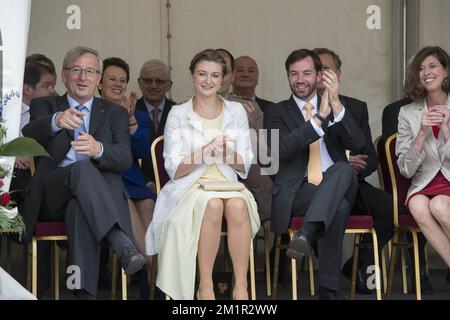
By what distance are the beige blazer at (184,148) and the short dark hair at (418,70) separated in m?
1.01

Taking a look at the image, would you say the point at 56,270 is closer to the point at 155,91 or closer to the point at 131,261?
the point at 131,261

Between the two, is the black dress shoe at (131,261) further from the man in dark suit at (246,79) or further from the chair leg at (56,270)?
the man in dark suit at (246,79)

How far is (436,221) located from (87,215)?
1941mm

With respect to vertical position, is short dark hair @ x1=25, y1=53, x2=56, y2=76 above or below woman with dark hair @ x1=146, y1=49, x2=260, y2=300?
above

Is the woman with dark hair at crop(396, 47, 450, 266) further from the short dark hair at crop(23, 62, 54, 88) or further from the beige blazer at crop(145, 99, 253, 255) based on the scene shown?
the short dark hair at crop(23, 62, 54, 88)

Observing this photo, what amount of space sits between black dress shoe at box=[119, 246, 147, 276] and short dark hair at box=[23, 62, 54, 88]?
5.93ft

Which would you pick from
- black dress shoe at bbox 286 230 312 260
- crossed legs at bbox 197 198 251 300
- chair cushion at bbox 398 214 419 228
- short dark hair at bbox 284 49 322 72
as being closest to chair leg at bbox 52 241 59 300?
crossed legs at bbox 197 198 251 300

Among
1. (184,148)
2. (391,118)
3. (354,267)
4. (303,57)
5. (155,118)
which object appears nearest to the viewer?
(184,148)

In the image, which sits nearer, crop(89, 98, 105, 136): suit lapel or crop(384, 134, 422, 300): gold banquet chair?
crop(89, 98, 105, 136): suit lapel

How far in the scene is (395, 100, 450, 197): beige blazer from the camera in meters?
5.80

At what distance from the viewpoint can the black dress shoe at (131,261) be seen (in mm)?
5160

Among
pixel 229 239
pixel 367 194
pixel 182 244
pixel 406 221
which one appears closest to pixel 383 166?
pixel 367 194

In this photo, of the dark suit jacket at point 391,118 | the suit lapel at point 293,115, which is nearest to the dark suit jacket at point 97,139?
the suit lapel at point 293,115

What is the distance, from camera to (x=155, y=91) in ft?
23.2
